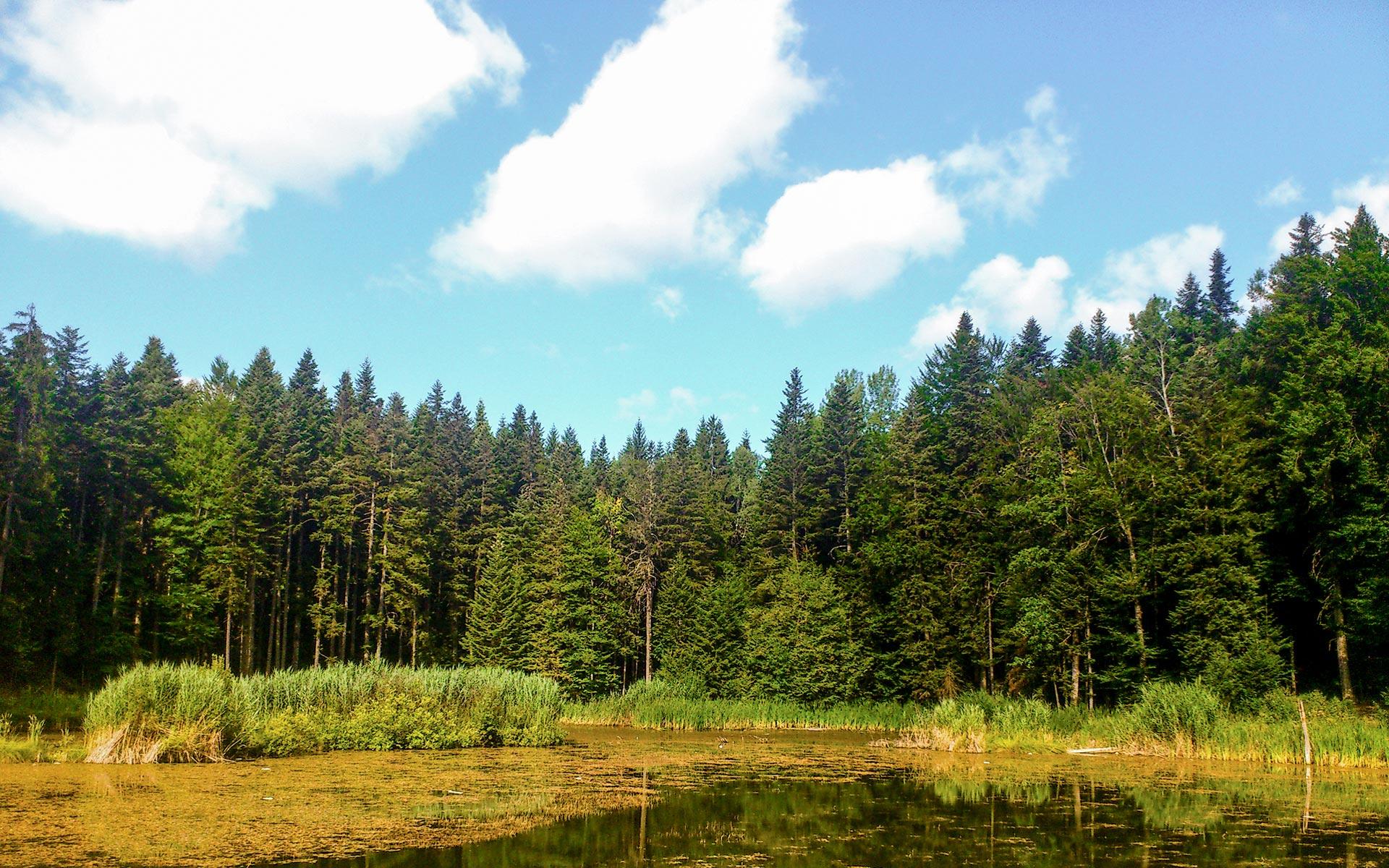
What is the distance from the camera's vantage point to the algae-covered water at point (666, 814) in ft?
37.7

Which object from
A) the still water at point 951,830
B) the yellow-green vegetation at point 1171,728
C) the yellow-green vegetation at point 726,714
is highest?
the still water at point 951,830

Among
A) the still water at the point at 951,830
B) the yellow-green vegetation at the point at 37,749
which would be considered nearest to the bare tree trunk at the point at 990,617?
the still water at the point at 951,830

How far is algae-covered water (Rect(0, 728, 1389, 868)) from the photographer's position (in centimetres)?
1149

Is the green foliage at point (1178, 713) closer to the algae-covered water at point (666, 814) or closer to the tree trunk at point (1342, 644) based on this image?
the algae-covered water at point (666, 814)

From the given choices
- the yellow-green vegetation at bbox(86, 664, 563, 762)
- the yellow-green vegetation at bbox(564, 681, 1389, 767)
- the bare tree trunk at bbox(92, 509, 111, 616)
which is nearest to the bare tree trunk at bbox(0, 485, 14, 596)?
the bare tree trunk at bbox(92, 509, 111, 616)

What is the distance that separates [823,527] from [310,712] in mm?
37960

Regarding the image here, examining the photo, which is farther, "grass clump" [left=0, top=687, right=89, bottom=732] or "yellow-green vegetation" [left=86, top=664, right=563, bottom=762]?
"grass clump" [left=0, top=687, right=89, bottom=732]

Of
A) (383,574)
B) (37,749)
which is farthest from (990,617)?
(37,749)

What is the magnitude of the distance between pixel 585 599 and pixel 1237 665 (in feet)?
115

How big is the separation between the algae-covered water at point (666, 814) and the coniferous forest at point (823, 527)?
12461 millimetres

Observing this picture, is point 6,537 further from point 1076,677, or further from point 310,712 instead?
point 1076,677

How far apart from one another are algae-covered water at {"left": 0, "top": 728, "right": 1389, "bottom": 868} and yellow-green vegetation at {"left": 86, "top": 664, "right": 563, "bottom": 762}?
955 mm

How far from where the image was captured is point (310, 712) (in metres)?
23.4

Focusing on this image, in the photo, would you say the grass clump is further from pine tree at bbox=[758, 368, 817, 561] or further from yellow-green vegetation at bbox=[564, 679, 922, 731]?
pine tree at bbox=[758, 368, 817, 561]
